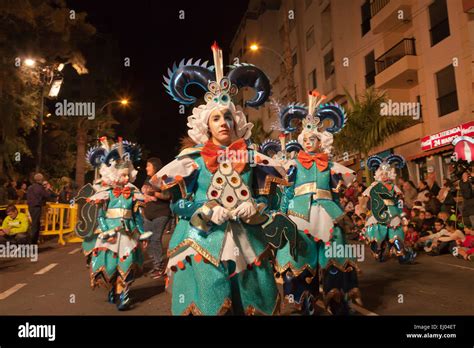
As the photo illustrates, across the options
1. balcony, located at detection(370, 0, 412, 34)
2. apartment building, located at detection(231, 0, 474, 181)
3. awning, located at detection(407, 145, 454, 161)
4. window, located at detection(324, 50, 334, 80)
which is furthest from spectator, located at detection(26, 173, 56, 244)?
window, located at detection(324, 50, 334, 80)

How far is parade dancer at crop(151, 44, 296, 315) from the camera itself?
10.0 ft

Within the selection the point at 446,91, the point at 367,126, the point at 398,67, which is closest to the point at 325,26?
the point at 398,67

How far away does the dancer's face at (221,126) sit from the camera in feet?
11.6

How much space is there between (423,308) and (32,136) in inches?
894

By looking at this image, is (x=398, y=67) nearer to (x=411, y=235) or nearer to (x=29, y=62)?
(x=411, y=235)

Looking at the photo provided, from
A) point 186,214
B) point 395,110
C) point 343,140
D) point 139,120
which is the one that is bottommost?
point 186,214

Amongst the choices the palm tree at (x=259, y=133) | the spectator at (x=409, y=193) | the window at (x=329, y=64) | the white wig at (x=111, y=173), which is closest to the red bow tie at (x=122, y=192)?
the white wig at (x=111, y=173)

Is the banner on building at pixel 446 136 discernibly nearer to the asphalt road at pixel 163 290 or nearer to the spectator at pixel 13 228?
the asphalt road at pixel 163 290

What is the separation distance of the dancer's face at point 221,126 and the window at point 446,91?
14.6 m

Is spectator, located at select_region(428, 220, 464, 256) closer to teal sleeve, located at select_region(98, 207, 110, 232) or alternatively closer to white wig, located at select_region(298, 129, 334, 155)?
white wig, located at select_region(298, 129, 334, 155)

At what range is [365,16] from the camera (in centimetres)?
2223

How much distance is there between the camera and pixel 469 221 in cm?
1004

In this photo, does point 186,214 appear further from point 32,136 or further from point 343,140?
point 32,136
